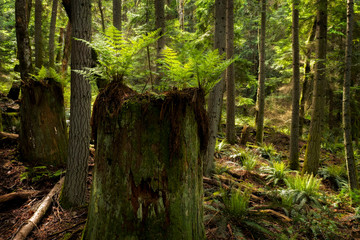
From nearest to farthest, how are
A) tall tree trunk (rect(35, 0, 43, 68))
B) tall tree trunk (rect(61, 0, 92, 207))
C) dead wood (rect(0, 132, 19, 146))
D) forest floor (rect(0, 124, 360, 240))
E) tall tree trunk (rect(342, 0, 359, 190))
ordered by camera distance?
forest floor (rect(0, 124, 360, 240))
tall tree trunk (rect(61, 0, 92, 207))
tall tree trunk (rect(342, 0, 359, 190))
dead wood (rect(0, 132, 19, 146))
tall tree trunk (rect(35, 0, 43, 68))

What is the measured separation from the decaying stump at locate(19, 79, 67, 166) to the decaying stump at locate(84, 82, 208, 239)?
148 inches

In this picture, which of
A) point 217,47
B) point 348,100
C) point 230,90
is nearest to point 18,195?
point 217,47

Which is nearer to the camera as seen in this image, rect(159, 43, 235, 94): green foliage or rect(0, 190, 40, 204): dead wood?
rect(159, 43, 235, 94): green foliage

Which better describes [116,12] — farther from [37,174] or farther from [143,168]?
[143,168]

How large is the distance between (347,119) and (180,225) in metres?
6.05

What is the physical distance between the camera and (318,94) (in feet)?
23.9

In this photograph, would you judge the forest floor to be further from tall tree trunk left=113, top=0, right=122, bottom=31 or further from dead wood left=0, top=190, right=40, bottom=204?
tall tree trunk left=113, top=0, right=122, bottom=31

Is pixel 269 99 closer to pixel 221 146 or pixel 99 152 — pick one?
pixel 221 146

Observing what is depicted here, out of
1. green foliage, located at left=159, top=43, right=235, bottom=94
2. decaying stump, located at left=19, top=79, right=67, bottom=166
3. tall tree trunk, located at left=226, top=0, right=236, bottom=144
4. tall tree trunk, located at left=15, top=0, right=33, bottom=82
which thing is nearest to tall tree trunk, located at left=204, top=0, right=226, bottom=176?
green foliage, located at left=159, top=43, right=235, bottom=94

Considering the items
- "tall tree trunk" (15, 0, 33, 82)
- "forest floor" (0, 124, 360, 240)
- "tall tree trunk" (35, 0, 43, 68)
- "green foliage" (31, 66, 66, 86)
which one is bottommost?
"forest floor" (0, 124, 360, 240)

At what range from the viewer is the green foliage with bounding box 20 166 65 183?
452 centimetres

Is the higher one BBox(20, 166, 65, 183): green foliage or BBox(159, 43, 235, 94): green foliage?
BBox(159, 43, 235, 94): green foliage

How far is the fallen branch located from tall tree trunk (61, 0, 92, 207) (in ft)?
0.94

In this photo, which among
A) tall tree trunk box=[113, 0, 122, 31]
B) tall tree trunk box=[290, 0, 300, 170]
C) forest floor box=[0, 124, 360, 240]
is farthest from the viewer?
tall tree trunk box=[290, 0, 300, 170]
